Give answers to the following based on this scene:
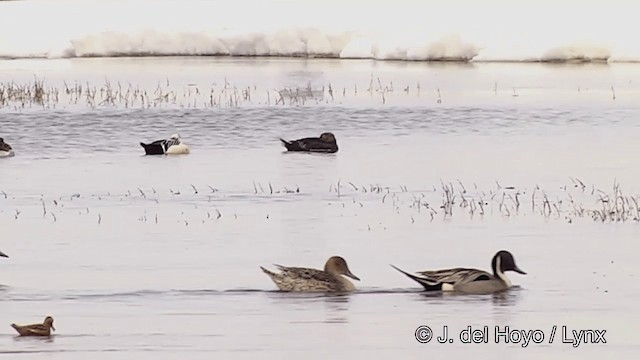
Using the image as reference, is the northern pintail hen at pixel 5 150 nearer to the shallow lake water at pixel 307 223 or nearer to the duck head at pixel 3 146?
the duck head at pixel 3 146

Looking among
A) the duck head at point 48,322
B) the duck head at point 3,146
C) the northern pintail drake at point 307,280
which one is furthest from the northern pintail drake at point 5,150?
the duck head at point 48,322

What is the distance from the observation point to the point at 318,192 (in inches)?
599

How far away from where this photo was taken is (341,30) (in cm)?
4234

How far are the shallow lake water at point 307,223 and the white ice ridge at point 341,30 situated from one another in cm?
1176

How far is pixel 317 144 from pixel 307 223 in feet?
21.4

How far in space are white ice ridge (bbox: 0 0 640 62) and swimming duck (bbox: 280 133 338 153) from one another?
19.1 metres

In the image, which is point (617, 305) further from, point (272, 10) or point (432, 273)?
point (272, 10)

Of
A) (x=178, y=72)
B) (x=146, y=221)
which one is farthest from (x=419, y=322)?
(x=178, y=72)

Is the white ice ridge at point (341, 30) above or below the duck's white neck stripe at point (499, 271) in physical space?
above

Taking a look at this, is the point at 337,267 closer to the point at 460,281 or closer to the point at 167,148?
the point at 460,281

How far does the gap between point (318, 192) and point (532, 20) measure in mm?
29533

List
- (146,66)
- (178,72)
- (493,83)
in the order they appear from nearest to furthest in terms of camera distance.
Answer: (493,83) < (178,72) < (146,66)

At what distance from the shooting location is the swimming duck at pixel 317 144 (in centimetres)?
1930

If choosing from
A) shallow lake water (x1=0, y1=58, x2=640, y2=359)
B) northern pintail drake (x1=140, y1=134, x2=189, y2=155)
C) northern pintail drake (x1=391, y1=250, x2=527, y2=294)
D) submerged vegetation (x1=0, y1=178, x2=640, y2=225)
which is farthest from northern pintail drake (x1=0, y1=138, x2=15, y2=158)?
northern pintail drake (x1=391, y1=250, x2=527, y2=294)
